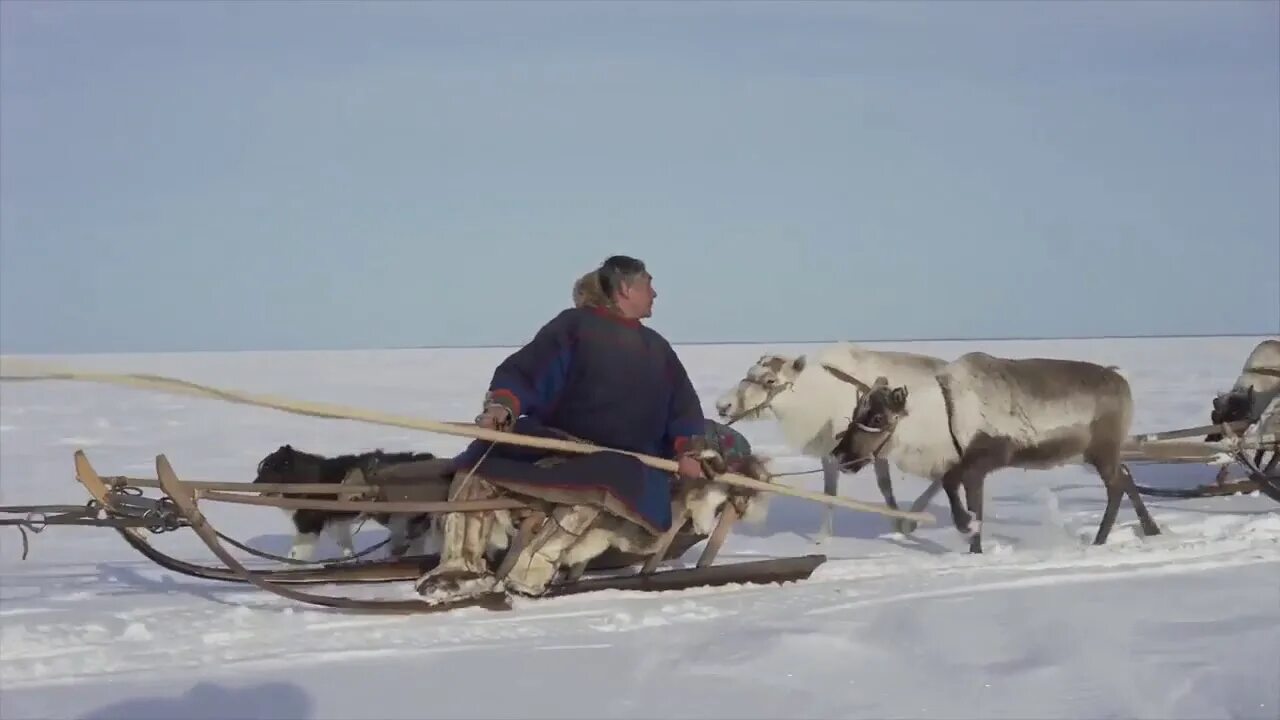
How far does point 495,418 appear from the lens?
5590 mm

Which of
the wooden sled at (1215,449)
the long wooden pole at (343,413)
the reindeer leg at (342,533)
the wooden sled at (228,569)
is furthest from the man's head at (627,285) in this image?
the wooden sled at (1215,449)

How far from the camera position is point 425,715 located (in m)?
4.26

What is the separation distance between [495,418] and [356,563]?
65.8 inches

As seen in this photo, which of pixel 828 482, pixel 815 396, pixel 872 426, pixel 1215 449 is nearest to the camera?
pixel 872 426

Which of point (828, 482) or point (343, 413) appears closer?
point (343, 413)

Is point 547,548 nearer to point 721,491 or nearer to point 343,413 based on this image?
point 721,491

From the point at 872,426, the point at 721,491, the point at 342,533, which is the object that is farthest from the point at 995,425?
the point at 342,533

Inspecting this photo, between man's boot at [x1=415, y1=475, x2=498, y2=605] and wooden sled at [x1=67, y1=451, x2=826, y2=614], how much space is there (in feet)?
0.40

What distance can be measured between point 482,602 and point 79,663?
5.92ft

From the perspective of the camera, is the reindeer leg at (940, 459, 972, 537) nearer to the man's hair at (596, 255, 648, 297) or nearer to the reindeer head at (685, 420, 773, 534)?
the reindeer head at (685, 420, 773, 534)

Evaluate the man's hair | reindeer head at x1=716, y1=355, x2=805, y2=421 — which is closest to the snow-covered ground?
reindeer head at x1=716, y1=355, x2=805, y2=421

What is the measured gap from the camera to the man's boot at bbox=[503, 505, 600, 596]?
19.4 ft

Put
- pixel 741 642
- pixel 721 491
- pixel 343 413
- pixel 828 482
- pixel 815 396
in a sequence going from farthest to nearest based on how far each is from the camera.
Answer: pixel 828 482
pixel 815 396
pixel 721 491
pixel 741 642
pixel 343 413

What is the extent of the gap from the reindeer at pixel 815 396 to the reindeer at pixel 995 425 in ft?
2.57
